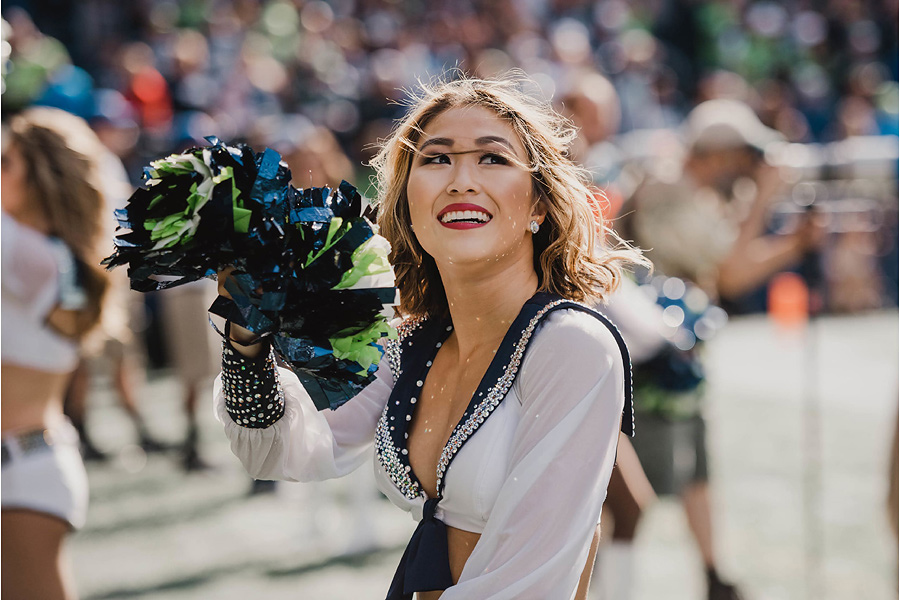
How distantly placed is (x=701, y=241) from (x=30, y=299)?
7.86 feet

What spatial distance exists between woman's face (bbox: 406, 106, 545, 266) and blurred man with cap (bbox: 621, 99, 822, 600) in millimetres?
1966

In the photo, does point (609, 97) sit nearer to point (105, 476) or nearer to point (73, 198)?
point (73, 198)

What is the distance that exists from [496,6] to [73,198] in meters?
10.8

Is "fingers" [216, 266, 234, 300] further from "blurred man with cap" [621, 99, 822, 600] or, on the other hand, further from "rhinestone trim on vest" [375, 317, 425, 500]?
"blurred man with cap" [621, 99, 822, 600]

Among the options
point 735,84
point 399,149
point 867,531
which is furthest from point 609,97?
point 735,84

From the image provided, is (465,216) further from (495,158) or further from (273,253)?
(273,253)

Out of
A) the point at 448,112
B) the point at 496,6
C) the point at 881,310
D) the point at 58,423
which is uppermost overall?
the point at 496,6

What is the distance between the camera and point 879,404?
7.23 metres

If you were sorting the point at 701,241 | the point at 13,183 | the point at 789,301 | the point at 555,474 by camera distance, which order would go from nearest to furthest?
the point at 555,474, the point at 13,183, the point at 701,241, the point at 789,301

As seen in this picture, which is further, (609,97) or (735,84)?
(735,84)

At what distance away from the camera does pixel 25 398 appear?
2.75 meters

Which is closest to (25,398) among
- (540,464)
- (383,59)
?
(540,464)

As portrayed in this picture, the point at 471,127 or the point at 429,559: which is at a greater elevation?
the point at 471,127

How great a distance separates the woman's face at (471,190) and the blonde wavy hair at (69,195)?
58.4 inches
